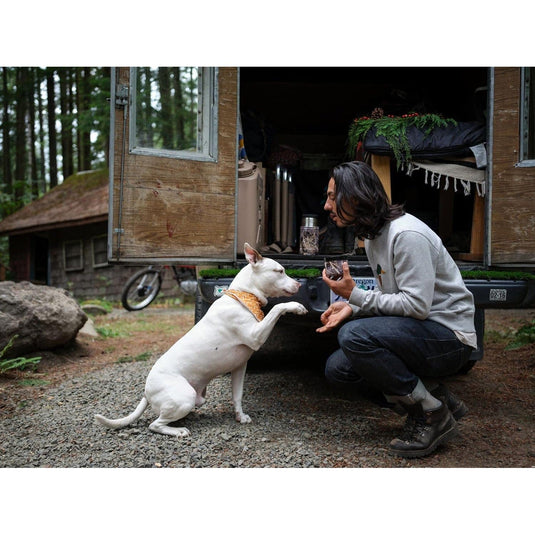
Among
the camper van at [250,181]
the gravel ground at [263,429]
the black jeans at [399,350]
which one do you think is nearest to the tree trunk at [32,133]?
the camper van at [250,181]

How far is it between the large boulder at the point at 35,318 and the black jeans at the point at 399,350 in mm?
3746

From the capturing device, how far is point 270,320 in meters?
3.03

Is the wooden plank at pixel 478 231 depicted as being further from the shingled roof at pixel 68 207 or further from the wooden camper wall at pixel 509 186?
the shingled roof at pixel 68 207

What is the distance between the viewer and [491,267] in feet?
12.8

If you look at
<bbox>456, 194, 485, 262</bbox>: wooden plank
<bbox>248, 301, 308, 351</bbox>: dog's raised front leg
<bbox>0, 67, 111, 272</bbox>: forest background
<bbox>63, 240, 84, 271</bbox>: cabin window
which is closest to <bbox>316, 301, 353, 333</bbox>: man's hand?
<bbox>248, 301, 308, 351</bbox>: dog's raised front leg

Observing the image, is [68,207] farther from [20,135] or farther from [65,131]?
[20,135]

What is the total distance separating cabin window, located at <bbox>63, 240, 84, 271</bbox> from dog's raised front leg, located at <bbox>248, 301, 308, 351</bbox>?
13.8 meters

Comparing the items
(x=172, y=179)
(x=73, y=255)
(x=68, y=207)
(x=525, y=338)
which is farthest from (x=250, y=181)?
(x=73, y=255)

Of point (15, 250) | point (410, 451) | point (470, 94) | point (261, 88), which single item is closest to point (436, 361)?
point (410, 451)

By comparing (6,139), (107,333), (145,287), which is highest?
(6,139)

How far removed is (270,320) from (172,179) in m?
1.55

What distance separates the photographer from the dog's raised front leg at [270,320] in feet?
9.93
